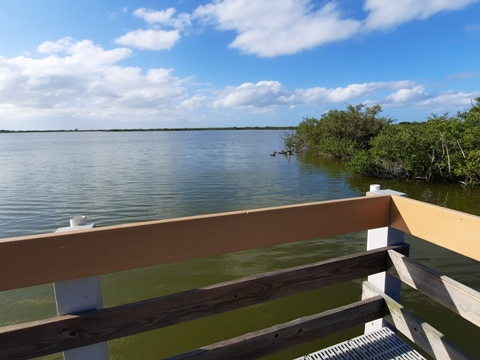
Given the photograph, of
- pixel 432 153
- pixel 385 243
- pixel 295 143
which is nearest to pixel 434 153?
pixel 432 153

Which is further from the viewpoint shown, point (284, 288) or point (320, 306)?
point (320, 306)

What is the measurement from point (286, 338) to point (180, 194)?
10827 mm

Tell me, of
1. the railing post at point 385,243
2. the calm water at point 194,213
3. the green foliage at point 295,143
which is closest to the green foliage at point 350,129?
the calm water at point 194,213

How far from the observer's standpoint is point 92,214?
9.39 meters

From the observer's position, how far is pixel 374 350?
193cm

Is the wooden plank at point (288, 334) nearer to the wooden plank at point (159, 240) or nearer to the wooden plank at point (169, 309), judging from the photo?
the wooden plank at point (169, 309)

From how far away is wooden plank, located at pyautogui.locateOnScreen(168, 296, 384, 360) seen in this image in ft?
5.01

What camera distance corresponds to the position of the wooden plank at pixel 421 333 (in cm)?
160

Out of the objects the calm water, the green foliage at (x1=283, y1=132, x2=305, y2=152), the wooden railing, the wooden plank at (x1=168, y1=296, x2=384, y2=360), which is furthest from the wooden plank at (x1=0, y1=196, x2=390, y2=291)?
the green foliage at (x1=283, y1=132, x2=305, y2=152)

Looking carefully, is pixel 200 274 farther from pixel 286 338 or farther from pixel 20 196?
pixel 20 196

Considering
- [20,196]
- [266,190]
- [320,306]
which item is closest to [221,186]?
[266,190]

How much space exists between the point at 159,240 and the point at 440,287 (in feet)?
4.82

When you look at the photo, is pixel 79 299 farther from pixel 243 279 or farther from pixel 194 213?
pixel 194 213

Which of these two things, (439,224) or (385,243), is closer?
(439,224)
